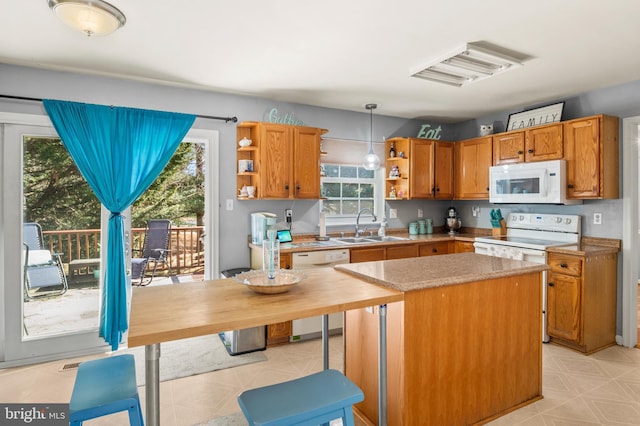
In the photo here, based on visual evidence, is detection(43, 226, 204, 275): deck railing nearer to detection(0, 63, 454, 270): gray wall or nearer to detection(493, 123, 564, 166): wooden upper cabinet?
detection(0, 63, 454, 270): gray wall

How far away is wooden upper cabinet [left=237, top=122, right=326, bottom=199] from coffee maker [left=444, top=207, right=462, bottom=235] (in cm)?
214

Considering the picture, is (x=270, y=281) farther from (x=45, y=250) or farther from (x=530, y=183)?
(x=530, y=183)

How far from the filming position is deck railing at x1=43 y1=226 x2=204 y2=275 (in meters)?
3.22

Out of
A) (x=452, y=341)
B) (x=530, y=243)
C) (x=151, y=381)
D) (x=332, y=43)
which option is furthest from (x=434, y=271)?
(x=530, y=243)

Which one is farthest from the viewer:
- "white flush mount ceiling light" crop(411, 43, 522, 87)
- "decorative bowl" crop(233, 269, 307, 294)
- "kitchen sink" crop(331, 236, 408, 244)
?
"kitchen sink" crop(331, 236, 408, 244)

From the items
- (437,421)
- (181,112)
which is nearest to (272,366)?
(437,421)

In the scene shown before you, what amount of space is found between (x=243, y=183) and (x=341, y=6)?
7.09ft

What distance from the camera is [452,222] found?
16.4 feet

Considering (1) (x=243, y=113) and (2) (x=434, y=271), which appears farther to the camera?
(1) (x=243, y=113)

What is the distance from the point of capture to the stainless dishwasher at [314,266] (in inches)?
138

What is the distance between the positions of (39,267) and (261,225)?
1958mm

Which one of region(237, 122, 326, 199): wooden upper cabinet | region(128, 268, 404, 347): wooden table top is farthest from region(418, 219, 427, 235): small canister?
region(128, 268, 404, 347): wooden table top

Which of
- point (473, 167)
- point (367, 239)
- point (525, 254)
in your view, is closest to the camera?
point (525, 254)

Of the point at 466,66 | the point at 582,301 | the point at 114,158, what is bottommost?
the point at 582,301
